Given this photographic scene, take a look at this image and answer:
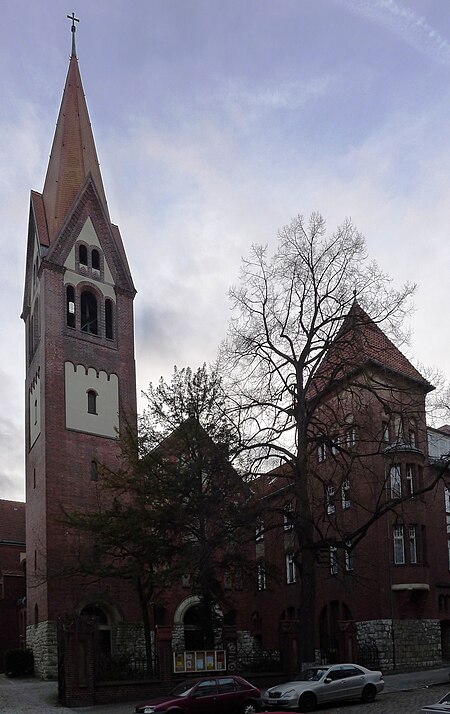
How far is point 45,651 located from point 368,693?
60.1ft

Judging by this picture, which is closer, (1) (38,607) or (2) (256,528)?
(2) (256,528)

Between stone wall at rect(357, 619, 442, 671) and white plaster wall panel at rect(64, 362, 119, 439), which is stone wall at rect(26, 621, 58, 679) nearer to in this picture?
white plaster wall panel at rect(64, 362, 119, 439)

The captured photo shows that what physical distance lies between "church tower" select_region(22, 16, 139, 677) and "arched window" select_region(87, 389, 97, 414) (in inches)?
2.3

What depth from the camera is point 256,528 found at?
90.3ft

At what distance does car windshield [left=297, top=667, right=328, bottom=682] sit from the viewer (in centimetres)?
2443

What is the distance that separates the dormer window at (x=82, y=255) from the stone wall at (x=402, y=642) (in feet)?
80.5

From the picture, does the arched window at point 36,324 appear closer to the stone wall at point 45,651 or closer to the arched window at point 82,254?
the arched window at point 82,254

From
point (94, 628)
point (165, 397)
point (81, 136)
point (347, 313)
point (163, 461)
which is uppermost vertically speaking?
point (81, 136)

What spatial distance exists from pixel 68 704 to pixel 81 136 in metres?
35.4

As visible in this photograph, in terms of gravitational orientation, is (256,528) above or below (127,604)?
above

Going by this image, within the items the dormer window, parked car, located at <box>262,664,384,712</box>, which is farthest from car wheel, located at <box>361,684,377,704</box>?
the dormer window

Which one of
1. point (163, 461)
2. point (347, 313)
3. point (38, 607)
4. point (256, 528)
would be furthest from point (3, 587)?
point (347, 313)

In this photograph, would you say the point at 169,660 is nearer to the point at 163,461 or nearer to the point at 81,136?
the point at 163,461

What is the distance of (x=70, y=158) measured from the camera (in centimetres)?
5003
